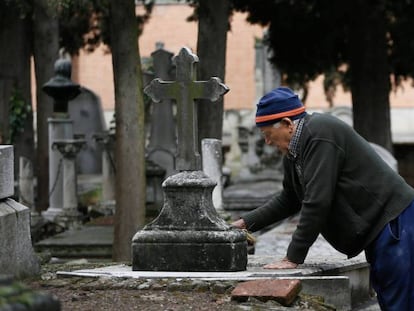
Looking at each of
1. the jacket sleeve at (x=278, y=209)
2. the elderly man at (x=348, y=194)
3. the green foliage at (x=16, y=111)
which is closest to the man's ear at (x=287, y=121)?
the elderly man at (x=348, y=194)

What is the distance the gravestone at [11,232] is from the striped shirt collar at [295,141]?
5.64 ft

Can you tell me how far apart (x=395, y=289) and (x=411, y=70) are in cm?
1631

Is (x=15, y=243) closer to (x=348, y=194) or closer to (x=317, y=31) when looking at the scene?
(x=348, y=194)

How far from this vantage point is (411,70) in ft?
70.3

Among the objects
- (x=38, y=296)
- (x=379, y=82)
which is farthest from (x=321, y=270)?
(x=379, y=82)

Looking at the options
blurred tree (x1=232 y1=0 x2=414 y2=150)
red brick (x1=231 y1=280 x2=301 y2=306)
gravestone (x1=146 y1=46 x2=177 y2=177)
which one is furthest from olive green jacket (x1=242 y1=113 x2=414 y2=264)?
blurred tree (x1=232 y1=0 x2=414 y2=150)

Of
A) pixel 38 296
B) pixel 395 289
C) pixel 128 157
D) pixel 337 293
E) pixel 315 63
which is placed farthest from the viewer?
pixel 315 63

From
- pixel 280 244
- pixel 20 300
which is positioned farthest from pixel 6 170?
pixel 280 244

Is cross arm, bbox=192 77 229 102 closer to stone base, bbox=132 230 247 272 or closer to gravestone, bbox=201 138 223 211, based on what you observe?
stone base, bbox=132 230 247 272

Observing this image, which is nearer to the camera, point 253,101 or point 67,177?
point 67,177

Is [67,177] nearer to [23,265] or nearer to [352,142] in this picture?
[23,265]

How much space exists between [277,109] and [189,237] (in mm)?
1157

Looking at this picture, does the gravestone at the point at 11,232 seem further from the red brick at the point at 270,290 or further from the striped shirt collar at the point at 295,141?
the striped shirt collar at the point at 295,141

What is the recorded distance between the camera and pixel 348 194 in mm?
5719
